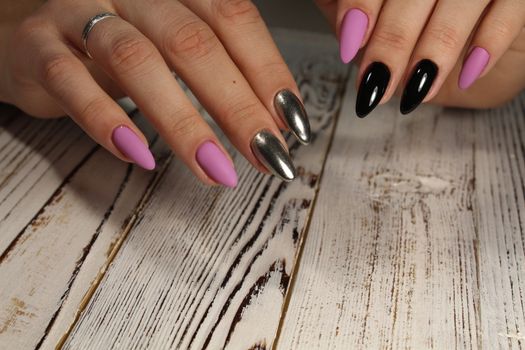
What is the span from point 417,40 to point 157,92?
28cm

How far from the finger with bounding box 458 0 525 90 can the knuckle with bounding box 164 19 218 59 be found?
27 cm

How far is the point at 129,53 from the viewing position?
27.1 inches

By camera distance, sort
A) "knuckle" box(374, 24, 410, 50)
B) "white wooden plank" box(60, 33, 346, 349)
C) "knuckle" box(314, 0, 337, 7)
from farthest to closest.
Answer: "knuckle" box(314, 0, 337, 7) < "knuckle" box(374, 24, 410, 50) < "white wooden plank" box(60, 33, 346, 349)

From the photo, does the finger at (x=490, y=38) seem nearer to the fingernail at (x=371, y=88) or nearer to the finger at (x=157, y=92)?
the fingernail at (x=371, y=88)

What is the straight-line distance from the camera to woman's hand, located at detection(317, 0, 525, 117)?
0.67m

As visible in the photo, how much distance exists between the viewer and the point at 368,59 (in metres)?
0.68

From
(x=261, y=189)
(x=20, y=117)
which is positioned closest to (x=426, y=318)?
(x=261, y=189)

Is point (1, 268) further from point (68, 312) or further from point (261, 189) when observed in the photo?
point (261, 189)

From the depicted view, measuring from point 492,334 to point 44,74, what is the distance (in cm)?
51

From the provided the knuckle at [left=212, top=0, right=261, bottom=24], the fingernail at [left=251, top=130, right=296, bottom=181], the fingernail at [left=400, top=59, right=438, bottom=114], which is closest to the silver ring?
the knuckle at [left=212, top=0, right=261, bottom=24]

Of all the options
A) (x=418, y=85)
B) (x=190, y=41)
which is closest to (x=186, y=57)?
(x=190, y=41)

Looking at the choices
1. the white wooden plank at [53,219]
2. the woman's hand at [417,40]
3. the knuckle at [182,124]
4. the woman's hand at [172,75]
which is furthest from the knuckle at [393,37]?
the white wooden plank at [53,219]

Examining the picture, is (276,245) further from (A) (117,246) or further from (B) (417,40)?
(B) (417,40)

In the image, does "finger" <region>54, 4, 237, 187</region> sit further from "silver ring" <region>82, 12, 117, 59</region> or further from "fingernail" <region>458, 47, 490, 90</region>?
"fingernail" <region>458, 47, 490, 90</region>
